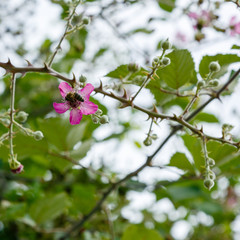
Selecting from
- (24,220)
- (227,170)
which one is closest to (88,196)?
(24,220)

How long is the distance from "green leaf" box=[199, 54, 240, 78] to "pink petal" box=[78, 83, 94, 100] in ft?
1.17

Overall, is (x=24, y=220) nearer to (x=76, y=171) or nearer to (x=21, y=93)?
(x=76, y=171)

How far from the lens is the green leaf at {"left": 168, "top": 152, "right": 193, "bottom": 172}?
3.36ft

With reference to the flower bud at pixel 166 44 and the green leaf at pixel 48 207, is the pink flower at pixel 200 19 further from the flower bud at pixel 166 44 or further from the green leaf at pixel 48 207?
the green leaf at pixel 48 207

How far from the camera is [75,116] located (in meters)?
0.81

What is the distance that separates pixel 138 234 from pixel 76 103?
2.63 feet

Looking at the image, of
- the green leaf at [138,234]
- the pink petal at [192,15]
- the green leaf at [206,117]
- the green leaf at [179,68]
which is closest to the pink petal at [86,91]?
the green leaf at [179,68]

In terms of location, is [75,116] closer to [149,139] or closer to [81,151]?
[149,139]

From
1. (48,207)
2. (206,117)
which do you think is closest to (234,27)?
(206,117)

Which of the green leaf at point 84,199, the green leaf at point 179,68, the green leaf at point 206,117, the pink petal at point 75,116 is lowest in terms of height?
the green leaf at point 84,199

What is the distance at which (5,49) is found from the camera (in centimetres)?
202

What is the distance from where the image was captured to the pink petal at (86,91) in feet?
2.36

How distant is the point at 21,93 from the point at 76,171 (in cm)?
89

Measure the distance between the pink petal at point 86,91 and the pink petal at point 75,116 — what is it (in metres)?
0.06
